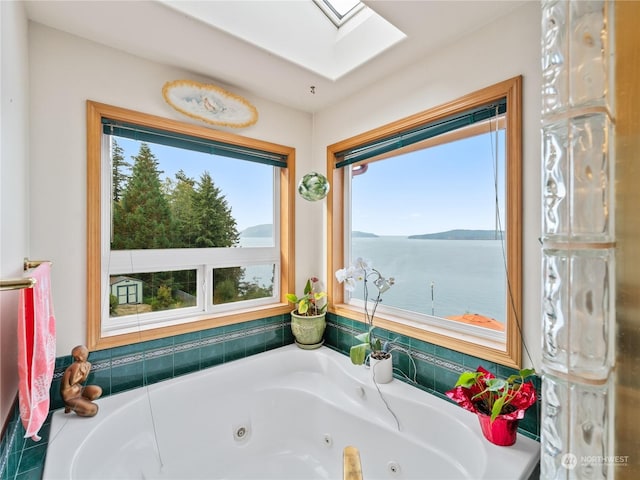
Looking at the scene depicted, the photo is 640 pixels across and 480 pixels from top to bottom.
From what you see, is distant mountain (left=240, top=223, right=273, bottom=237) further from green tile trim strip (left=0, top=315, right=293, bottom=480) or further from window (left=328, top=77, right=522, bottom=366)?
green tile trim strip (left=0, top=315, right=293, bottom=480)

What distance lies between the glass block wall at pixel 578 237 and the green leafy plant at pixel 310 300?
191 centimetres

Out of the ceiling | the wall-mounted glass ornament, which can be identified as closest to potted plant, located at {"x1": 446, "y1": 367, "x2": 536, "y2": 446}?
the wall-mounted glass ornament

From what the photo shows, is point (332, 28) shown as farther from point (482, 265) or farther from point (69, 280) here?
point (69, 280)

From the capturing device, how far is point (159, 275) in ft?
6.37

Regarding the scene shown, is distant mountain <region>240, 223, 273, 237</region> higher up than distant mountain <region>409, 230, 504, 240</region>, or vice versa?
distant mountain <region>240, 223, 273, 237</region>

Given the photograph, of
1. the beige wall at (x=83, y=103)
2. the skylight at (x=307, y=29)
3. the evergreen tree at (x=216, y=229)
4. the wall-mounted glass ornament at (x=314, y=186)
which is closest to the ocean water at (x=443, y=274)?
the beige wall at (x=83, y=103)

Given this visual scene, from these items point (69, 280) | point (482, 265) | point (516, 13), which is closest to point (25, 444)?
point (69, 280)

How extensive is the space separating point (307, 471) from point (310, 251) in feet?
4.90

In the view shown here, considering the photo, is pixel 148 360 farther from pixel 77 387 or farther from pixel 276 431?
pixel 276 431

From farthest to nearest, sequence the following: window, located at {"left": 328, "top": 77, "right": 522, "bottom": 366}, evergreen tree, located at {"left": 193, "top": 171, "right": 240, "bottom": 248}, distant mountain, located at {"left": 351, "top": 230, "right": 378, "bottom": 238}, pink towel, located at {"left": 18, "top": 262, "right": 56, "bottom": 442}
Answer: distant mountain, located at {"left": 351, "top": 230, "right": 378, "bottom": 238}
evergreen tree, located at {"left": 193, "top": 171, "right": 240, "bottom": 248}
window, located at {"left": 328, "top": 77, "right": 522, "bottom": 366}
pink towel, located at {"left": 18, "top": 262, "right": 56, "bottom": 442}

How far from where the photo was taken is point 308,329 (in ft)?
7.43

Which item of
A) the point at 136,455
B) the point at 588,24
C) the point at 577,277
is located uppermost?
the point at 588,24

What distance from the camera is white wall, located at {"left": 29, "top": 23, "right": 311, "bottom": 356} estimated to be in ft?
4.82

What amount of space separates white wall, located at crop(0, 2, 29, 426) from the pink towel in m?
0.12
